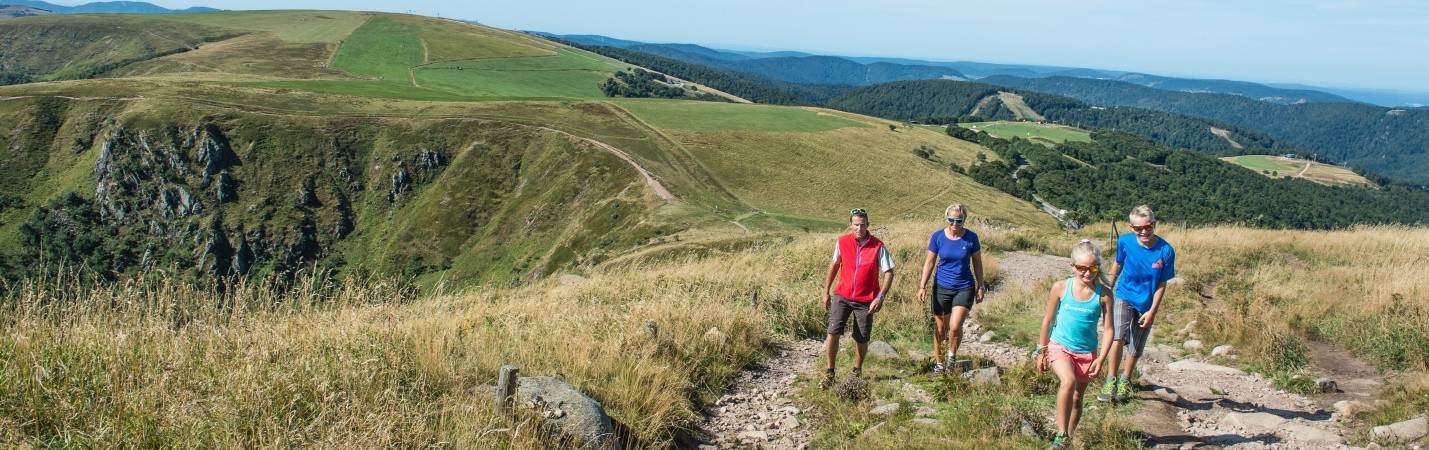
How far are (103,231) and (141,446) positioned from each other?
90.4m

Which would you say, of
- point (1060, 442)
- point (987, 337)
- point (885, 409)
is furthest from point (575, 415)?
point (987, 337)

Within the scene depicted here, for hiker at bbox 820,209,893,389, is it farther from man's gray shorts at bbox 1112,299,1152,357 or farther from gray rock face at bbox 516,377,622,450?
gray rock face at bbox 516,377,622,450

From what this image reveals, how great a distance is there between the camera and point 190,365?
15.3ft

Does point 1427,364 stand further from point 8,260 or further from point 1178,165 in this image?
point 1178,165

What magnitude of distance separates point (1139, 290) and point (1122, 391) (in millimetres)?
1041

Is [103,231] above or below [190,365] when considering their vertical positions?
below

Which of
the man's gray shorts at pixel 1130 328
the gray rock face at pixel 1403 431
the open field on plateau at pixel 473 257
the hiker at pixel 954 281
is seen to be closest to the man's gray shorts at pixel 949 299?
the hiker at pixel 954 281

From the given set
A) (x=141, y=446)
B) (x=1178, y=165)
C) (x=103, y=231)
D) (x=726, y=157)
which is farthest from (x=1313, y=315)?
(x=1178, y=165)

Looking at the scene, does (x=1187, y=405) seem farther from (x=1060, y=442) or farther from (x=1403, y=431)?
(x=1060, y=442)

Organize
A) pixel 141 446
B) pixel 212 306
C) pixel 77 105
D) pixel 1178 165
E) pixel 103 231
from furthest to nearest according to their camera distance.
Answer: pixel 1178 165, pixel 77 105, pixel 103 231, pixel 212 306, pixel 141 446

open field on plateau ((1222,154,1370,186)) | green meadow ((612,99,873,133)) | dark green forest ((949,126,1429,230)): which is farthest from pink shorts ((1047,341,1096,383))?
open field on plateau ((1222,154,1370,186))

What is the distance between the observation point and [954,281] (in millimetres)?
7703

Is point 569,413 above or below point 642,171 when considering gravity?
above

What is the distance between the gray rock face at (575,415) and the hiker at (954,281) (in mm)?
3978
